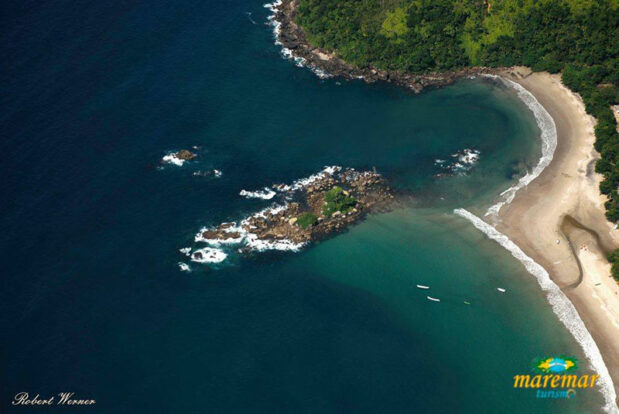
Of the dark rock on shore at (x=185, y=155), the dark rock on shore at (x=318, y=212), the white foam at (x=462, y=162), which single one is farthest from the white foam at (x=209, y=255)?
the white foam at (x=462, y=162)

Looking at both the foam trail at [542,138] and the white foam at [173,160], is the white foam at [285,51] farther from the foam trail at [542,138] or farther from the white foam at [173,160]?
the white foam at [173,160]

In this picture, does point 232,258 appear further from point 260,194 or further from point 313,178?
point 313,178

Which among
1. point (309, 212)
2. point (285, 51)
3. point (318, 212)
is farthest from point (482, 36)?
point (309, 212)

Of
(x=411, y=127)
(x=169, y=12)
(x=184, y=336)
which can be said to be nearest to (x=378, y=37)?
(x=411, y=127)

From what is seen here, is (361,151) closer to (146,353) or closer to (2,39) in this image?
(146,353)

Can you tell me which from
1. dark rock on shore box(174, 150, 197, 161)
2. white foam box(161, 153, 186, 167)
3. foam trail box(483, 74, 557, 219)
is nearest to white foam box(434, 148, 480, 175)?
foam trail box(483, 74, 557, 219)
